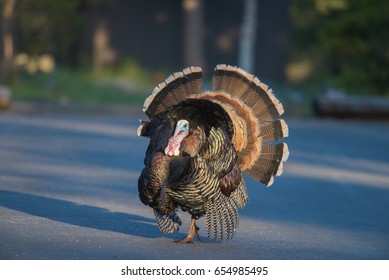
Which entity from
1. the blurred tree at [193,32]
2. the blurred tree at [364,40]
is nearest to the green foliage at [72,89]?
the blurred tree at [193,32]

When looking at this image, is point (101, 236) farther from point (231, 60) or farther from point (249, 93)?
point (231, 60)

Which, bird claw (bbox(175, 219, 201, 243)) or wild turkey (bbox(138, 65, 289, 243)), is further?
bird claw (bbox(175, 219, 201, 243))

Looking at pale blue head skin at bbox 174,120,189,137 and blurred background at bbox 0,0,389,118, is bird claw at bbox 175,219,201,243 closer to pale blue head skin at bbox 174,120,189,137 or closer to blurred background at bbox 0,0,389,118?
pale blue head skin at bbox 174,120,189,137

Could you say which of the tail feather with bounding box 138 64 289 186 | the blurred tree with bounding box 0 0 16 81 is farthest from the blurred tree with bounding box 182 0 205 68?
the tail feather with bounding box 138 64 289 186

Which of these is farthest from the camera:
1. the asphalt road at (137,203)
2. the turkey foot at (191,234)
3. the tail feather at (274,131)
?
the tail feather at (274,131)

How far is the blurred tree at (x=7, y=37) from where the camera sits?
25.4 m

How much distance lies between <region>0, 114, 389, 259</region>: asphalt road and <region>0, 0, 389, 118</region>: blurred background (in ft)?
20.8

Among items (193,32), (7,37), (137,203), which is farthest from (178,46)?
(137,203)

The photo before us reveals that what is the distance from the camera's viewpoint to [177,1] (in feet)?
106

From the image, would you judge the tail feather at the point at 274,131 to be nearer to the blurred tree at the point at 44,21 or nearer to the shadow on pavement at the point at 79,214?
the shadow on pavement at the point at 79,214

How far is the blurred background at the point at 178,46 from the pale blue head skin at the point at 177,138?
16113 mm

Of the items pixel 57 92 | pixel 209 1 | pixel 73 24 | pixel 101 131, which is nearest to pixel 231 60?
pixel 209 1

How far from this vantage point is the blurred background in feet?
85.0

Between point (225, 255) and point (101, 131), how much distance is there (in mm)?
11299
